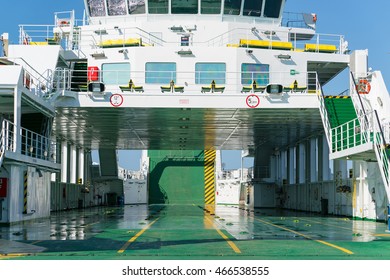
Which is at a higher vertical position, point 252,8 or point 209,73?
point 252,8

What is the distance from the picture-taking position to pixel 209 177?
47344 millimetres

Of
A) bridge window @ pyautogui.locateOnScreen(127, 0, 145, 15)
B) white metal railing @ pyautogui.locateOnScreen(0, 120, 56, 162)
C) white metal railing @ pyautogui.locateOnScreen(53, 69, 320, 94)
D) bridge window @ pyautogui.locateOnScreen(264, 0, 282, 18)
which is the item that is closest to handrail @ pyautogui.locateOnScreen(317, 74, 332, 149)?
white metal railing @ pyautogui.locateOnScreen(53, 69, 320, 94)

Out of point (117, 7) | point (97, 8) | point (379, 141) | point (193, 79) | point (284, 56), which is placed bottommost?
point (379, 141)

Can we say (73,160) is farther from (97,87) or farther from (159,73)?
(97,87)

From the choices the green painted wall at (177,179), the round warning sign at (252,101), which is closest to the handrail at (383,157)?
the round warning sign at (252,101)

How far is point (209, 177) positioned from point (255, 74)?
25.3 meters

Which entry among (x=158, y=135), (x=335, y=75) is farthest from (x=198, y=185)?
(x=335, y=75)

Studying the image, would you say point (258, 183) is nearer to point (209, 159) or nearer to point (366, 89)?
point (209, 159)

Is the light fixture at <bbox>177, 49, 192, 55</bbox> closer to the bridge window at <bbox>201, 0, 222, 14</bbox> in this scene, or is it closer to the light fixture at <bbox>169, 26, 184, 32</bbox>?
the light fixture at <bbox>169, 26, 184, 32</bbox>

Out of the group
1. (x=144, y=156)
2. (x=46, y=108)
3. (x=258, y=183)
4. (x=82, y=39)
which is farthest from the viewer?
(x=144, y=156)

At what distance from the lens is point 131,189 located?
4516cm

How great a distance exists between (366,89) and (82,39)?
12.6 metres

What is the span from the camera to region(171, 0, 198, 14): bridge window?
2447cm

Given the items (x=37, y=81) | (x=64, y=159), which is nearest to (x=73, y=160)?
(x=64, y=159)
